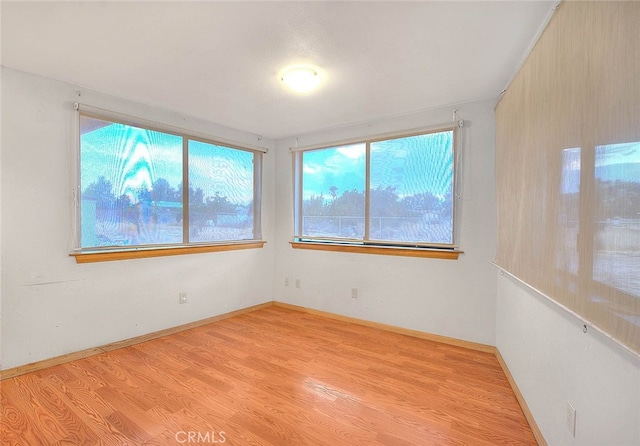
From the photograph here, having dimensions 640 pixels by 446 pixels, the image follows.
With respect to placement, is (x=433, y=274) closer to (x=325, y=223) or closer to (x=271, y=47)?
(x=325, y=223)

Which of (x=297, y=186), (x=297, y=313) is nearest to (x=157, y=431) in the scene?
(x=297, y=313)

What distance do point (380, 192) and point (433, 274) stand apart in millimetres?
1097

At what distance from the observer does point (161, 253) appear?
3.19m

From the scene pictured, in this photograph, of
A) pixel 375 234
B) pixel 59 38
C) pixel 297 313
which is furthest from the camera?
pixel 297 313

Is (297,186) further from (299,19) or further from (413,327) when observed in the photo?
(299,19)

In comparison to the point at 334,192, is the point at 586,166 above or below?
below

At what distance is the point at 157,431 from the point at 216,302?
2.04 meters

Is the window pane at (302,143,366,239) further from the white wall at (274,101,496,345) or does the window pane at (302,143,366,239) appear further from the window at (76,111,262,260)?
the window at (76,111,262,260)

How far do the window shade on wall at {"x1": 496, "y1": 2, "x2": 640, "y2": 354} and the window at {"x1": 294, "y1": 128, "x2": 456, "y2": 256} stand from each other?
1185mm

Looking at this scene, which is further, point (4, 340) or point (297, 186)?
point (297, 186)

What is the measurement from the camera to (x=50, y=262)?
2.50m

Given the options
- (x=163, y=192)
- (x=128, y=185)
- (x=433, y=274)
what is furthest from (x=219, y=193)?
(x=433, y=274)

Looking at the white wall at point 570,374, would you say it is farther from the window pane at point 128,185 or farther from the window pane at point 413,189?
the window pane at point 128,185

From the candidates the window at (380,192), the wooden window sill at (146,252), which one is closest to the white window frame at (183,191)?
the wooden window sill at (146,252)
